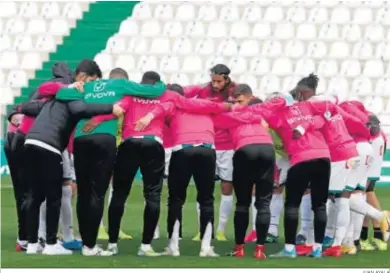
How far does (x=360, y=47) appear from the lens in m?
27.2

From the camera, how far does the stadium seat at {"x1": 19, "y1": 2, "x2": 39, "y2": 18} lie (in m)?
29.0

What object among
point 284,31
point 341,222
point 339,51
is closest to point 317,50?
point 339,51

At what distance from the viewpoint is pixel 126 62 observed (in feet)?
88.7

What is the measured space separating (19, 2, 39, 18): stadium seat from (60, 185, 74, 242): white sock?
1629 centimetres

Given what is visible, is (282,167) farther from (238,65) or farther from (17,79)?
(17,79)

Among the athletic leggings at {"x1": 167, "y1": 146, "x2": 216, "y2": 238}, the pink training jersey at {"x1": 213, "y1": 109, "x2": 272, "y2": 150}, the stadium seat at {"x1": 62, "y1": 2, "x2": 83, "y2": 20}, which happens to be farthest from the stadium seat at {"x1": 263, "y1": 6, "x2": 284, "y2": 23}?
the athletic leggings at {"x1": 167, "y1": 146, "x2": 216, "y2": 238}

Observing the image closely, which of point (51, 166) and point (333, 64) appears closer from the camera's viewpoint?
point (51, 166)

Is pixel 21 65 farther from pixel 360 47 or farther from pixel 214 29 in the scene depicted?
pixel 360 47

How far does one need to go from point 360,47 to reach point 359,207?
14192 mm

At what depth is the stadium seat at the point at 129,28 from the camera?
2800cm

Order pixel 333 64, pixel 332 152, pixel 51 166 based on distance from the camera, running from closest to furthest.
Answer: pixel 51 166 < pixel 332 152 < pixel 333 64

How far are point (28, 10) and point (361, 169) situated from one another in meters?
17.1

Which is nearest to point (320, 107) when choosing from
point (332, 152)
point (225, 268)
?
point (332, 152)

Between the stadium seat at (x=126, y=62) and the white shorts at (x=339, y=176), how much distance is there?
14190 millimetres
